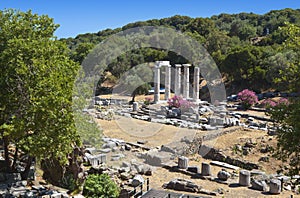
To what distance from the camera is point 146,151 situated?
22188 millimetres

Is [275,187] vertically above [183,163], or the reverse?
[183,163]

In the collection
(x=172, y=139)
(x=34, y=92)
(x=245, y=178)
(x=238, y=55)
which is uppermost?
(x=238, y=55)

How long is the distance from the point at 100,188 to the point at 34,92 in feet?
14.7

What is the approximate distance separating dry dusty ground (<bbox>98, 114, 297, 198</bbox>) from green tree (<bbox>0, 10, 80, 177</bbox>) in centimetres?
585

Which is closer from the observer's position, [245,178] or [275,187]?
[275,187]

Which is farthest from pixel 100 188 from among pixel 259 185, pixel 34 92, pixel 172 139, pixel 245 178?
pixel 172 139

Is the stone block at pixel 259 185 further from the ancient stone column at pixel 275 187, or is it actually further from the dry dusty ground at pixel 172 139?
the ancient stone column at pixel 275 187

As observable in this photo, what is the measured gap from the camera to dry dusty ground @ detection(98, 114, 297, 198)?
1633 cm

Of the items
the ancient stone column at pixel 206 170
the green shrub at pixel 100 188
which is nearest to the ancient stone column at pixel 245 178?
the ancient stone column at pixel 206 170

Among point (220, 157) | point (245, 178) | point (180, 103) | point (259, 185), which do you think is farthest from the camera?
point (180, 103)

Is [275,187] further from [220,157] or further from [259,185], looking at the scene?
[220,157]

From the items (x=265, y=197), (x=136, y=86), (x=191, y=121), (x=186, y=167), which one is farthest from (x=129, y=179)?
(x=136, y=86)

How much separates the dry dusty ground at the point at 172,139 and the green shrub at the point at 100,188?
3.18 m

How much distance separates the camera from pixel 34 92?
42.1 feet
